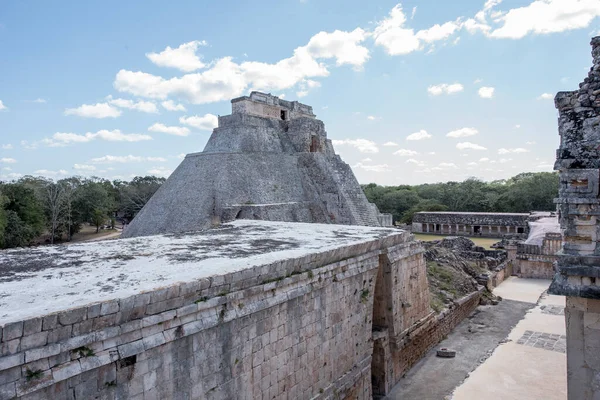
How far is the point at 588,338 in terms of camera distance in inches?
173

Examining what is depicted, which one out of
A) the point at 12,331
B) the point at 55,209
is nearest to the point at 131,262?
the point at 12,331

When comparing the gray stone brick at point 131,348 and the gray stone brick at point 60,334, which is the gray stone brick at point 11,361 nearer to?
the gray stone brick at point 60,334

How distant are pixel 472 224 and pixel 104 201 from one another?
29.3 m

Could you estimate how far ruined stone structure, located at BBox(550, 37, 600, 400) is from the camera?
170 inches

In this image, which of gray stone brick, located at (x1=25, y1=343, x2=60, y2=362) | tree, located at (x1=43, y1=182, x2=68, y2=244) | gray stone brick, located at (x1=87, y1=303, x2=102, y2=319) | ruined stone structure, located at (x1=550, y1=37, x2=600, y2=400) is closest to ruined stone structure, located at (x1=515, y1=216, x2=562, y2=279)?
ruined stone structure, located at (x1=550, y1=37, x2=600, y2=400)

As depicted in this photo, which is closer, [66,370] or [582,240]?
[66,370]

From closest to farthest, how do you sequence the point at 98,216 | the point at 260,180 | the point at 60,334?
1. the point at 60,334
2. the point at 260,180
3. the point at 98,216

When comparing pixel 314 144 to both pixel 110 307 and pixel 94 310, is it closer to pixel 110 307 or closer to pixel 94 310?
pixel 110 307

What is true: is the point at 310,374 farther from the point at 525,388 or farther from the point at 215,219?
the point at 215,219

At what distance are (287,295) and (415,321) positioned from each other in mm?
4877

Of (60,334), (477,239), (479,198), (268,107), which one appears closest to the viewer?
(60,334)

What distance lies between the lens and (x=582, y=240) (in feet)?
14.4

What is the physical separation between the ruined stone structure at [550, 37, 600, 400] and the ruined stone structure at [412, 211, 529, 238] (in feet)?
97.1

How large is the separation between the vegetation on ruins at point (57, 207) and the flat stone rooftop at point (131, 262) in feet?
68.1
